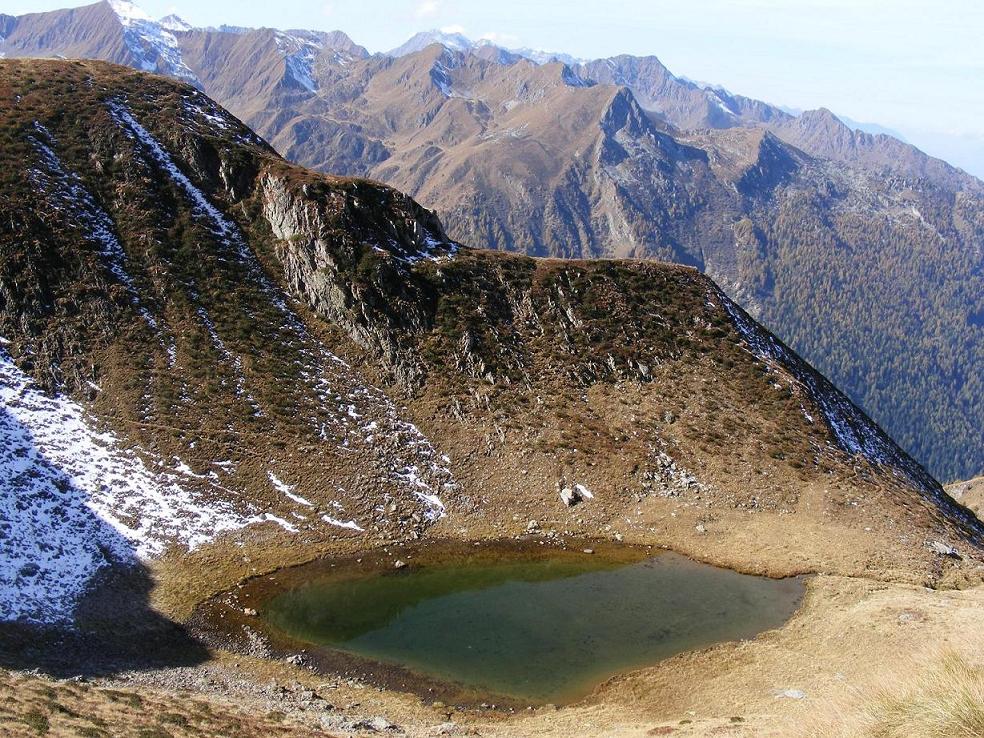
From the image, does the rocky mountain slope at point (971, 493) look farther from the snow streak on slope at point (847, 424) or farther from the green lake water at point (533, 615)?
the green lake water at point (533, 615)

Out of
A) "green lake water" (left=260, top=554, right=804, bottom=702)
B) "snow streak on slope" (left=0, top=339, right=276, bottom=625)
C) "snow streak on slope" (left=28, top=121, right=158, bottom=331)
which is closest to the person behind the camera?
"green lake water" (left=260, top=554, right=804, bottom=702)

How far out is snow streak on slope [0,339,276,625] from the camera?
38312mm

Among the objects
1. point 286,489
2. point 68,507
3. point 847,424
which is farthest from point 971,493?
point 68,507

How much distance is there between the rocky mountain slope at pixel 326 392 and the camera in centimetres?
4566

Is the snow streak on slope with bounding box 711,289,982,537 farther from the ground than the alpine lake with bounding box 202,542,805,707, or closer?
farther from the ground

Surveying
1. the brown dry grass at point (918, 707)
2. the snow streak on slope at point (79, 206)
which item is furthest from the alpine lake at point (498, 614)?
the snow streak on slope at point (79, 206)

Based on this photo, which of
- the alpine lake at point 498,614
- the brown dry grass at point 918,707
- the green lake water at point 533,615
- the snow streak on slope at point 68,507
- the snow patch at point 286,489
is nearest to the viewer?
the brown dry grass at point 918,707

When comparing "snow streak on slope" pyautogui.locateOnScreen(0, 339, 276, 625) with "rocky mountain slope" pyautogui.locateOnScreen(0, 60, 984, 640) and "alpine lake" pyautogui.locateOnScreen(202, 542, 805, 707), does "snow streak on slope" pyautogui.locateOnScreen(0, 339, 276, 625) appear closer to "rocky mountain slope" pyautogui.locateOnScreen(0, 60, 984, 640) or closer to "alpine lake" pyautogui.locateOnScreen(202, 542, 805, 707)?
"rocky mountain slope" pyautogui.locateOnScreen(0, 60, 984, 640)

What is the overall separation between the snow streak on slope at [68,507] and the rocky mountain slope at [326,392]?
6.9 inches

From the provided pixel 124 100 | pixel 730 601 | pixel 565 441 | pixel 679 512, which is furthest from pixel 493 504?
pixel 124 100

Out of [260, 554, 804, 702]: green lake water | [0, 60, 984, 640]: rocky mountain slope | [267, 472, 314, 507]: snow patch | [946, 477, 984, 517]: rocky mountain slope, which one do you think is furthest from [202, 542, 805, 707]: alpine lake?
[946, 477, 984, 517]: rocky mountain slope

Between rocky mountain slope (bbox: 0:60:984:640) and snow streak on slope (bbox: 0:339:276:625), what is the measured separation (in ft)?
0.57

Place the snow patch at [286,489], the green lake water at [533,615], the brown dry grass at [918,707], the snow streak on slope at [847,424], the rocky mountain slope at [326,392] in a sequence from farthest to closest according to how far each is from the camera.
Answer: the snow streak on slope at [847,424]
the snow patch at [286,489]
the rocky mountain slope at [326,392]
the green lake water at [533,615]
the brown dry grass at [918,707]

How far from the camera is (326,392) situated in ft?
189
